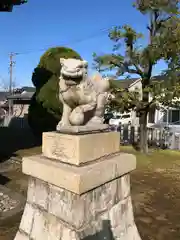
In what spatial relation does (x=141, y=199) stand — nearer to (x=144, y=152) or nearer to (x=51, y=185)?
(x=51, y=185)

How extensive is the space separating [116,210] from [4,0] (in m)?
7.37

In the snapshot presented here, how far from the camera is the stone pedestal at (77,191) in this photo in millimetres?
2090

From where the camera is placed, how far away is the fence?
10.9 meters

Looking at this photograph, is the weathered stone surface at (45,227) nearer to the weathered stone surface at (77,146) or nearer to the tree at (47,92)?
the weathered stone surface at (77,146)

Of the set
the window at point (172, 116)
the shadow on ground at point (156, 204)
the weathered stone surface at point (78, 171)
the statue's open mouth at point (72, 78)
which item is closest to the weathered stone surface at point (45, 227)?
the weathered stone surface at point (78, 171)

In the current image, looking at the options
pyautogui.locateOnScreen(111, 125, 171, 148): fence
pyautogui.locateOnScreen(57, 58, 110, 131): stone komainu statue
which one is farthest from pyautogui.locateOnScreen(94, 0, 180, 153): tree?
pyautogui.locateOnScreen(57, 58, 110, 131): stone komainu statue

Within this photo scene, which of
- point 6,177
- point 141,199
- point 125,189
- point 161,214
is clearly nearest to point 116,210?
point 125,189

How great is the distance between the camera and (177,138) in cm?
1050

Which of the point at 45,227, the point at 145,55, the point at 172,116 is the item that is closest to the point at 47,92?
the point at 145,55

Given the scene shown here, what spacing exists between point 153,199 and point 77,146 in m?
3.82

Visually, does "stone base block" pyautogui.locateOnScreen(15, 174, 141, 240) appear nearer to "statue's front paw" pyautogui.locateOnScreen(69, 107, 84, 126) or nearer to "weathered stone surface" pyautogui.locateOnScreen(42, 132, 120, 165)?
"weathered stone surface" pyautogui.locateOnScreen(42, 132, 120, 165)

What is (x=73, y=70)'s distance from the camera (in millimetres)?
2305

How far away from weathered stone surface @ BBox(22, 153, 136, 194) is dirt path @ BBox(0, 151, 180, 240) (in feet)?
5.91

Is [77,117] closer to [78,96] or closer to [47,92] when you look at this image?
[78,96]
